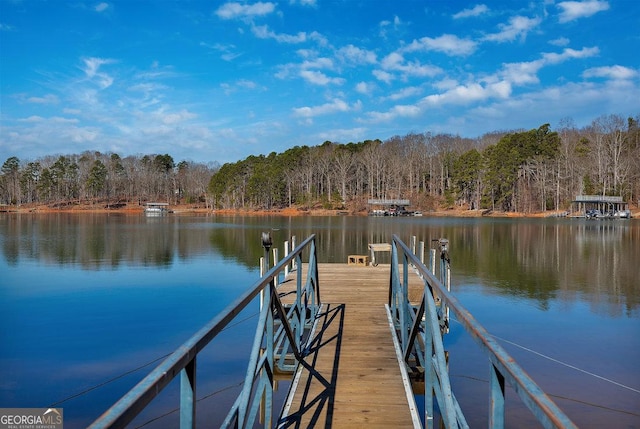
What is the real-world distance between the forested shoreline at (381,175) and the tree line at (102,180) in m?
0.23

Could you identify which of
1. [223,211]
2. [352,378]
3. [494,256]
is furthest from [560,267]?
[223,211]

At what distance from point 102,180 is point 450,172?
73.5 m

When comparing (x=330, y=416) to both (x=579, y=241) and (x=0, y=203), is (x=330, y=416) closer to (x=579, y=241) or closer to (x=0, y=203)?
A: (x=579, y=241)

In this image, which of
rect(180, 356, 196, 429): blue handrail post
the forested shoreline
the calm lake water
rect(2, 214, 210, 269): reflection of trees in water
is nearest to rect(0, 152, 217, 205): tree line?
the forested shoreline

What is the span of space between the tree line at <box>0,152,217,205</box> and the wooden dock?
4102 inches

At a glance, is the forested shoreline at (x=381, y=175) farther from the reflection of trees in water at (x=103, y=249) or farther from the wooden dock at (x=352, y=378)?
the wooden dock at (x=352, y=378)

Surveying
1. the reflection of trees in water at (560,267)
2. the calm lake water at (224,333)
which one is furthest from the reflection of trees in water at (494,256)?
the calm lake water at (224,333)

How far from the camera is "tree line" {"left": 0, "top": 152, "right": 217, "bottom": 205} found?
103 metres

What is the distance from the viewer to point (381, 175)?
94688 millimetres

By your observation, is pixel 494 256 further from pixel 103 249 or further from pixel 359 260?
pixel 103 249

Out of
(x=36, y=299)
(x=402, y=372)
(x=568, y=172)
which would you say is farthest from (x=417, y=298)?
(x=568, y=172)

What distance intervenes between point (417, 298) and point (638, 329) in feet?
19.2

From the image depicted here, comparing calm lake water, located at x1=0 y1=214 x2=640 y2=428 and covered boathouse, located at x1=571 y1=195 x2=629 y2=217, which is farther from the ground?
covered boathouse, located at x1=571 y1=195 x2=629 y2=217

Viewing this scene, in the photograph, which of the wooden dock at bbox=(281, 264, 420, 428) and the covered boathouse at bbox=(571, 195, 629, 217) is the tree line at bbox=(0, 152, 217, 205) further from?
the wooden dock at bbox=(281, 264, 420, 428)
